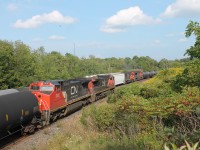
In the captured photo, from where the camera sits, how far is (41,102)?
67.7ft

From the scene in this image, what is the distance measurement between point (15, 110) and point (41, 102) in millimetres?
4832

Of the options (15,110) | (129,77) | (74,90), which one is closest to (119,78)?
(129,77)

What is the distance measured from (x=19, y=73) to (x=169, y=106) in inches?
1556

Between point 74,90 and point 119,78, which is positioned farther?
point 119,78

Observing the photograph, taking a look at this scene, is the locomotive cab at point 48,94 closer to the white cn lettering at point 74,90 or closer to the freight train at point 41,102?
the freight train at point 41,102

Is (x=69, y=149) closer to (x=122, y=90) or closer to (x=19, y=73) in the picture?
(x=122, y=90)

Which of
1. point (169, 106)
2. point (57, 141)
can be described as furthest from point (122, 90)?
point (169, 106)

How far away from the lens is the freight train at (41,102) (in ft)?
51.0

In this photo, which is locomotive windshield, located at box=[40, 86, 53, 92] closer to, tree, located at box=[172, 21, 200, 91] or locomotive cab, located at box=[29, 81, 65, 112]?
locomotive cab, located at box=[29, 81, 65, 112]

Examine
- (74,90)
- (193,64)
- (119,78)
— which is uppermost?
(193,64)

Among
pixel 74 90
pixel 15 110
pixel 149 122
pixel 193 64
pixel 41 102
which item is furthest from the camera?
pixel 74 90

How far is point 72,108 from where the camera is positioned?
26.6 m

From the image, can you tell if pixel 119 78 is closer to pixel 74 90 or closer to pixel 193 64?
pixel 74 90

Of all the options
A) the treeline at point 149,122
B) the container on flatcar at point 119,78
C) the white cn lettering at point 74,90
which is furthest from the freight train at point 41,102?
the container on flatcar at point 119,78
